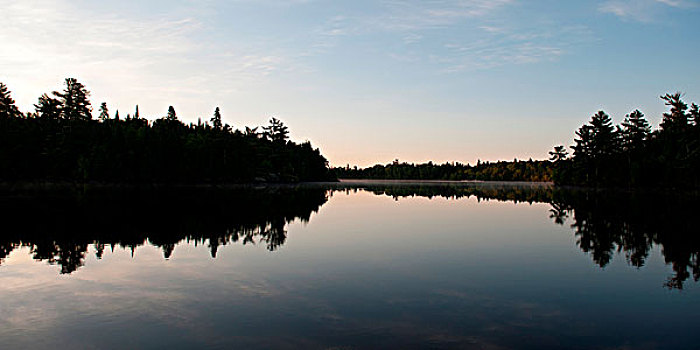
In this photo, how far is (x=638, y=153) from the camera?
104188 millimetres

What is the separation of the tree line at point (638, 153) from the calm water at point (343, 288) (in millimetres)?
60194

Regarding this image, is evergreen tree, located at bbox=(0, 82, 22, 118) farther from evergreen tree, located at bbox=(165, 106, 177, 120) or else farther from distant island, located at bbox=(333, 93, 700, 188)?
distant island, located at bbox=(333, 93, 700, 188)

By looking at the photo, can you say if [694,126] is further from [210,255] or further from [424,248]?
[210,255]

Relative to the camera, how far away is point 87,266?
17594mm

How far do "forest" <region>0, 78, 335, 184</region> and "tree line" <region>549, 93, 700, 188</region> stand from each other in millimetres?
87672

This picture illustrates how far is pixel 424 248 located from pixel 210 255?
10.0 meters

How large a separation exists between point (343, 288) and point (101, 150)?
99.0 meters

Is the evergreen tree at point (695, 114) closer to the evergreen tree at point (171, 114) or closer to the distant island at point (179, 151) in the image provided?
the distant island at point (179, 151)

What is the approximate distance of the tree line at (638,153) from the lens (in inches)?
3051

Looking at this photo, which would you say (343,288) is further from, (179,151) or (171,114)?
(171,114)

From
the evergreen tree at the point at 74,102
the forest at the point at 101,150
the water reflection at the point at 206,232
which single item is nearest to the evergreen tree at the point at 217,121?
the forest at the point at 101,150

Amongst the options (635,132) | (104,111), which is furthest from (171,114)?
(635,132)

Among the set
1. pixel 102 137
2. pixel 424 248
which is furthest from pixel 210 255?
pixel 102 137

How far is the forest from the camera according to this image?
9600 cm
